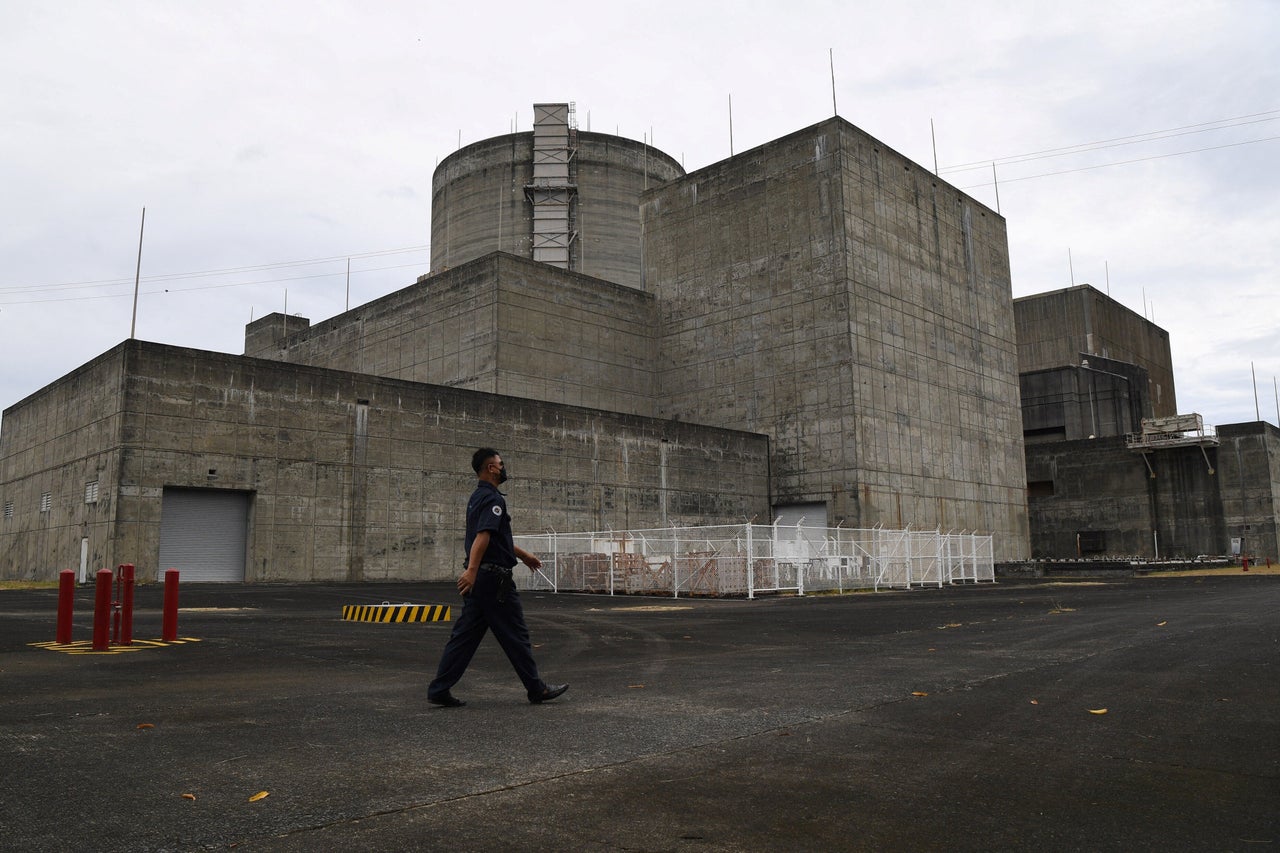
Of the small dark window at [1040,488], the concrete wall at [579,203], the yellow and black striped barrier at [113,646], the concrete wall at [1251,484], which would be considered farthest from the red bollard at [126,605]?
the small dark window at [1040,488]

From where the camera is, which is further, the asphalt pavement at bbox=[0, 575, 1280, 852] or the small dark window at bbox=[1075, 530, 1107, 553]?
the small dark window at bbox=[1075, 530, 1107, 553]

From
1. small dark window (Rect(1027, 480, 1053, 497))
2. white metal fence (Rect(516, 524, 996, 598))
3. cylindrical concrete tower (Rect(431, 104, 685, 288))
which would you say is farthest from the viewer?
small dark window (Rect(1027, 480, 1053, 497))

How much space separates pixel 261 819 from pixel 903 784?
123 inches

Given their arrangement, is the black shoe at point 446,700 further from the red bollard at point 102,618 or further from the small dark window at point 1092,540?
the small dark window at point 1092,540

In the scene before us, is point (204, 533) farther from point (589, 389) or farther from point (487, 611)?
point (487, 611)

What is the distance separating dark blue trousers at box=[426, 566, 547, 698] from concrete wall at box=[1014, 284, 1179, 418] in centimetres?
7835

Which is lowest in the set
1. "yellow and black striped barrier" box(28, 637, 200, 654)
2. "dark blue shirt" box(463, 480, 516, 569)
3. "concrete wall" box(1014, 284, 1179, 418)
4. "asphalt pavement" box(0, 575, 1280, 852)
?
"asphalt pavement" box(0, 575, 1280, 852)

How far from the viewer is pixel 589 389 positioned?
5025 cm

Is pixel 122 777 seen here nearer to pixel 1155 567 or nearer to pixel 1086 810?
pixel 1086 810

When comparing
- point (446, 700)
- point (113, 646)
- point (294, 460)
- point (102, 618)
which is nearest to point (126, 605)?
point (113, 646)

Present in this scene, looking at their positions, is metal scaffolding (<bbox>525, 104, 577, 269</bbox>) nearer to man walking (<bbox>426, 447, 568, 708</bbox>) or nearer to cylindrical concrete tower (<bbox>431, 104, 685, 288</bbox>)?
cylindrical concrete tower (<bbox>431, 104, 685, 288</bbox>)

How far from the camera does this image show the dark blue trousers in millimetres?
6988

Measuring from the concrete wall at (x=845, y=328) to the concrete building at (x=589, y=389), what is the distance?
15 cm

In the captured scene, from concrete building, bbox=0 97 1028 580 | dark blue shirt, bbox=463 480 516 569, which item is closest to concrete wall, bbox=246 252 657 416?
concrete building, bbox=0 97 1028 580
